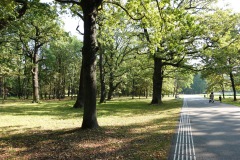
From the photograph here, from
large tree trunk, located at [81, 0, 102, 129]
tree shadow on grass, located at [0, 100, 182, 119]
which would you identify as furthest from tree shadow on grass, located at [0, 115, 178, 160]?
tree shadow on grass, located at [0, 100, 182, 119]

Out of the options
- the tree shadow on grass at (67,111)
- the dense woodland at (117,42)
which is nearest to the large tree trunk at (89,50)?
the dense woodland at (117,42)

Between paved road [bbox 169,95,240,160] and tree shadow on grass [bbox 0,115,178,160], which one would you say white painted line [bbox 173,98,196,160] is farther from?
tree shadow on grass [bbox 0,115,178,160]

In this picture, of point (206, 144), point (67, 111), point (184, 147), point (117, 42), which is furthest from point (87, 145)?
point (117, 42)

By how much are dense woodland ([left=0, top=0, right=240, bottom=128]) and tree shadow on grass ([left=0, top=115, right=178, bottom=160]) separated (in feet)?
5.02

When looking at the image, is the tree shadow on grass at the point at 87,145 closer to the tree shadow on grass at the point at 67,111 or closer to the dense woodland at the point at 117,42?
the dense woodland at the point at 117,42

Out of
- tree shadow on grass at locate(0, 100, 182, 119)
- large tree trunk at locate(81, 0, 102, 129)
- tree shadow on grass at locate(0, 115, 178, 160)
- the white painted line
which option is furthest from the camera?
tree shadow on grass at locate(0, 100, 182, 119)

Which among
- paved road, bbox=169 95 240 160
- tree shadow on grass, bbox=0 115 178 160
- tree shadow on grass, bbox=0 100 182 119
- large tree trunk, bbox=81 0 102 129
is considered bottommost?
tree shadow on grass, bbox=0 115 178 160

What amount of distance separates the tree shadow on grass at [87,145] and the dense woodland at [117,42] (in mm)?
1530

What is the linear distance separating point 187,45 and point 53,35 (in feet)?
54.3

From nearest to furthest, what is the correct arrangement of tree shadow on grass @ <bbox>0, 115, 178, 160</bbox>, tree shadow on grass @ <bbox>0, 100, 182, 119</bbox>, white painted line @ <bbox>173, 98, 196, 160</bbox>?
1. white painted line @ <bbox>173, 98, 196, 160</bbox>
2. tree shadow on grass @ <bbox>0, 115, 178, 160</bbox>
3. tree shadow on grass @ <bbox>0, 100, 182, 119</bbox>

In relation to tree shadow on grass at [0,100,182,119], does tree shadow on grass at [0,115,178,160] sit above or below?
below

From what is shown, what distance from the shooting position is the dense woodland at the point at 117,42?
11.0 meters

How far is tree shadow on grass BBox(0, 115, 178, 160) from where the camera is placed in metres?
7.42

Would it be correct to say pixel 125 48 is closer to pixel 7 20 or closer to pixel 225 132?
pixel 7 20
